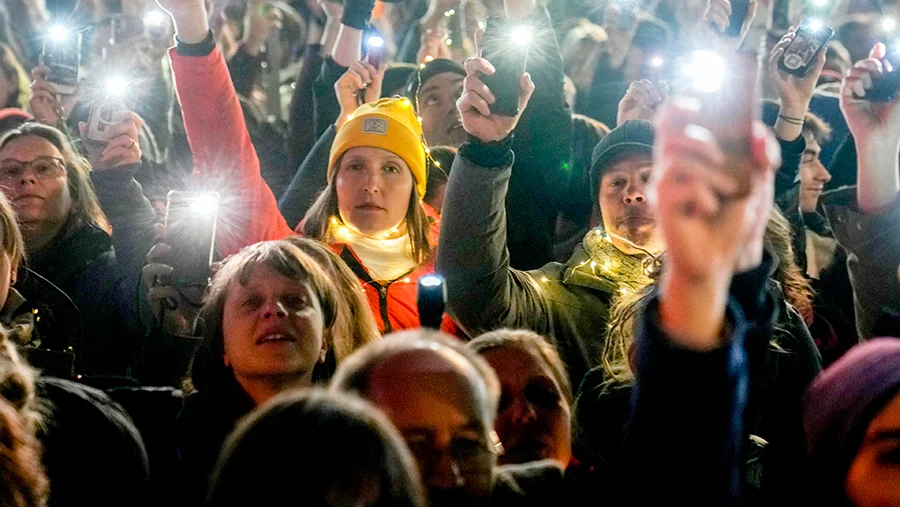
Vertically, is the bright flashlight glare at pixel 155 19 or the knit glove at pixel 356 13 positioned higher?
the bright flashlight glare at pixel 155 19

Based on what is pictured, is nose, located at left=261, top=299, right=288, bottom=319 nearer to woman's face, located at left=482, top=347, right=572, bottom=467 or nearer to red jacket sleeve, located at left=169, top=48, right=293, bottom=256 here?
woman's face, located at left=482, top=347, right=572, bottom=467

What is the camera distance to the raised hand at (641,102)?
486 cm

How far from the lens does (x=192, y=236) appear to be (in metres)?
3.51

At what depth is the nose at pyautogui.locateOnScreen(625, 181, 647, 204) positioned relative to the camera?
13.2ft

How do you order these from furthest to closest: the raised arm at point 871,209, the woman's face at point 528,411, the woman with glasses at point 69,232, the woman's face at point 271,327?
the woman with glasses at point 69,232, the raised arm at point 871,209, the woman's face at point 271,327, the woman's face at point 528,411

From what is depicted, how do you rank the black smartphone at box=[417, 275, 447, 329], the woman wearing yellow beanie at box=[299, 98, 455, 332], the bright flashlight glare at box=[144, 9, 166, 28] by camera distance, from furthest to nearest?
the bright flashlight glare at box=[144, 9, 166, 28] → the woman wearing yellow beanie at box=[299, 98, 455, 332] → the black smartphone at box=[417, 275, 447, 329]

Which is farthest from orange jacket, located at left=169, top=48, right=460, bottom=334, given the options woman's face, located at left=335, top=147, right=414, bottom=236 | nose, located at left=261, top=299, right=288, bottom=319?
nose, located at left=261, top=299, right=288, bottom=319

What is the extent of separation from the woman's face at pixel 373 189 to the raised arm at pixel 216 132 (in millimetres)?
301

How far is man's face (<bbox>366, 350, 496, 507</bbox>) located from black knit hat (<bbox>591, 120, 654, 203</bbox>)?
2025 millimetres

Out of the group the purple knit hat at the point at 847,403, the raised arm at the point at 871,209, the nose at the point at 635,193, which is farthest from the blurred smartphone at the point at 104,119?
the purple knit hat at the point at 847,403

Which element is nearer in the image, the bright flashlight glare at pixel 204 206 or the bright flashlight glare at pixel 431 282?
the bright flashlight glare at pixel 431 282

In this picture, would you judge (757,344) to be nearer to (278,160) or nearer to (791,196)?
(791,196)

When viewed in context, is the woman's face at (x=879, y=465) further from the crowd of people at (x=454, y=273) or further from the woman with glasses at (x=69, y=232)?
the woman with glasses at (x=69, y=232)

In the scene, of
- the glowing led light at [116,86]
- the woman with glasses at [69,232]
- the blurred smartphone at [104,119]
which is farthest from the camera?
the glowing led light at [116,86]
